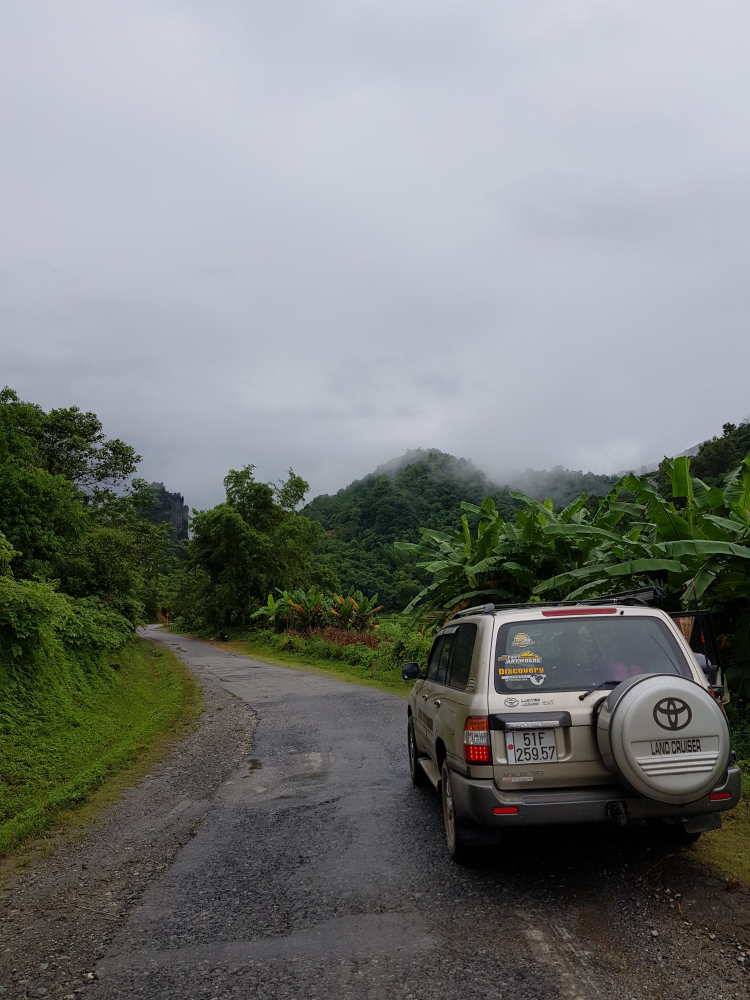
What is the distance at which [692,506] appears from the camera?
26.6 ft

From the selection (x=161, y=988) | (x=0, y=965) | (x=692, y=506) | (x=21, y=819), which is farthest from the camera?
(x=692, y=506)

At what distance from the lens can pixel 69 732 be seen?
1033 centimetres

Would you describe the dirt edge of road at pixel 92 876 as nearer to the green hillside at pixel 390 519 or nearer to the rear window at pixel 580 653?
the rear window at pixel 580 653

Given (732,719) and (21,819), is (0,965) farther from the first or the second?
(732,719)

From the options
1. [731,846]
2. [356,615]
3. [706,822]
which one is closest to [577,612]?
[706,822]

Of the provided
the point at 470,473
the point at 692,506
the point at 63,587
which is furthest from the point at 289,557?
the point at 470,473

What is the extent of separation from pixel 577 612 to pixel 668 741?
1.09 meters

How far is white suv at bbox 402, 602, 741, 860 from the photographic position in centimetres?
402

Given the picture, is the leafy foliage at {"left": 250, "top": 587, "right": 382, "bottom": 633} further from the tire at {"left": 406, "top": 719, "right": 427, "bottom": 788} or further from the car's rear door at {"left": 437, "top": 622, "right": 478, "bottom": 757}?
the car's rear door at {"left": 437, "top": 622, "right": 478, "bottom": 757}

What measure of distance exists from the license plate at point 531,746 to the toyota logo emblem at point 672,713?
0.65m

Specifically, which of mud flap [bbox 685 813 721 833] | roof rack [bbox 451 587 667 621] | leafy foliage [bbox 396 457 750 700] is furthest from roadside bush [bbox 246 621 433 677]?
mud flap [bbox 685 813 721 833]

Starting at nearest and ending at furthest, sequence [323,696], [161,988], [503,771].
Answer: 1. [161,988]
2. [503,771]
3. [323,696]

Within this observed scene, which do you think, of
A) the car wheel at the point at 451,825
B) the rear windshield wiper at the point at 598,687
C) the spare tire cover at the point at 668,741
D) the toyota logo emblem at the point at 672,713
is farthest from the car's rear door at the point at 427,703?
the toyota logo emblem at the point at 672,713

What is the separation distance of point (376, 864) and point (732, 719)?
460cm
